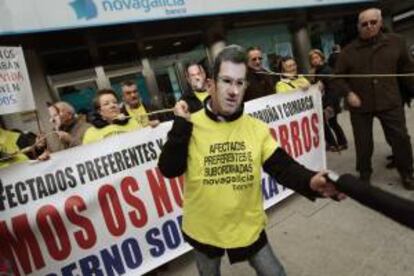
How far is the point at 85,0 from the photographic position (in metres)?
8.10

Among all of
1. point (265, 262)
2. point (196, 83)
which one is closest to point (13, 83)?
point (196, 83)

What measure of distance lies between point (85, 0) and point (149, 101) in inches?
111

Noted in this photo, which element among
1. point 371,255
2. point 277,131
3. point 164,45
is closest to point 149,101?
point 164,45

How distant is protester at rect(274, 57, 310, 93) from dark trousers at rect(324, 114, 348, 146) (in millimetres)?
1477

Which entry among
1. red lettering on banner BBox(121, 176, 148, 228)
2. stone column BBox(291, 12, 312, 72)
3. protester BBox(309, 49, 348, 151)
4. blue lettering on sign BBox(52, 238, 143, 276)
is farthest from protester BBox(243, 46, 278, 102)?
stone column BBox(291, 12, 312, 72)

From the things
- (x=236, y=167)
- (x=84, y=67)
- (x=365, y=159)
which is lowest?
(x=365, y=159)

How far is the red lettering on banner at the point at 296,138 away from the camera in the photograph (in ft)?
16.9

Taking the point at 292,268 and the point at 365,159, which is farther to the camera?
the point at 365,159

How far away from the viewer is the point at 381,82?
4.81 m

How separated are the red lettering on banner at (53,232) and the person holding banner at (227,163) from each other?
1360 mm

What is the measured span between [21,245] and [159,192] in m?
1.21

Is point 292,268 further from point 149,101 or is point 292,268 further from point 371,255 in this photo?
point 149,101

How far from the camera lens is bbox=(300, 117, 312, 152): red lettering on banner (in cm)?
Result: 529

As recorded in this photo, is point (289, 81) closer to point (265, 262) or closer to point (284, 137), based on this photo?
point (284, 137)
